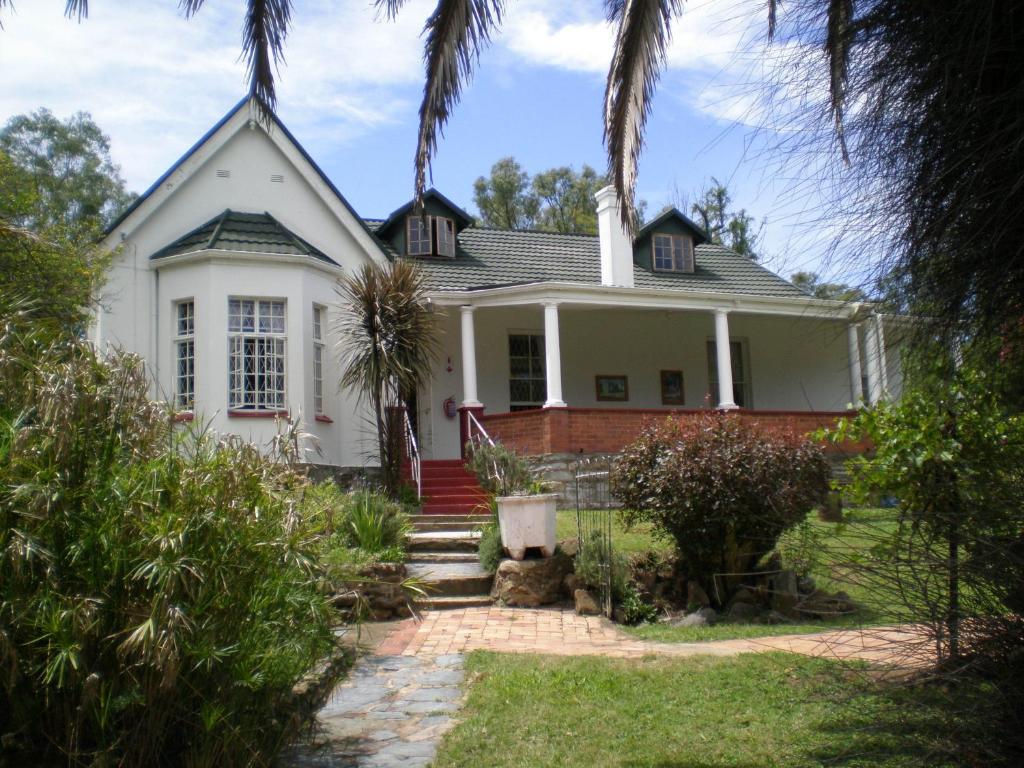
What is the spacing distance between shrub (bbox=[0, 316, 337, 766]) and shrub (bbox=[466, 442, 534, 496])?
695cm

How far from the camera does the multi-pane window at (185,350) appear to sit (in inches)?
612

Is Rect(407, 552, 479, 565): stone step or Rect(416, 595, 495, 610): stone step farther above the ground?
Rect(407, 552, 479, 565): stone step

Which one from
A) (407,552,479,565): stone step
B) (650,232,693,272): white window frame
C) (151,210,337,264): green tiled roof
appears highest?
(650,232,693,272): white window frame

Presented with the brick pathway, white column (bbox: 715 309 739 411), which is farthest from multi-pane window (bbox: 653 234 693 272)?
the brick pathway

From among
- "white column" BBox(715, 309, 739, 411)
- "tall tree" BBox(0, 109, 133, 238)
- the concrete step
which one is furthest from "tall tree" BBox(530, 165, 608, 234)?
the concrete step

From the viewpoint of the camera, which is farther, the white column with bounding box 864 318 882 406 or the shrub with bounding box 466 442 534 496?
the shrub with bounding box 466 442 534 496

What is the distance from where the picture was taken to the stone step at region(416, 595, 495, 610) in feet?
34.3

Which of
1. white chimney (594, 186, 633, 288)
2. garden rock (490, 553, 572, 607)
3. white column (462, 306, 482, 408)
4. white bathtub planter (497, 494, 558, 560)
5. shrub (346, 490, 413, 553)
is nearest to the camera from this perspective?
garden rock (490, 553, 572, 607)

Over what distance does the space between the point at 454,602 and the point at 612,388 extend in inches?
414

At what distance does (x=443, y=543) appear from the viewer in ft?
40.7

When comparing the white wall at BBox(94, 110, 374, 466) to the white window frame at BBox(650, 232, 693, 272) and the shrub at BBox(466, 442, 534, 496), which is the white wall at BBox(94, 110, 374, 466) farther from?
the white window frame at BBox(650, 232, 693, 272)

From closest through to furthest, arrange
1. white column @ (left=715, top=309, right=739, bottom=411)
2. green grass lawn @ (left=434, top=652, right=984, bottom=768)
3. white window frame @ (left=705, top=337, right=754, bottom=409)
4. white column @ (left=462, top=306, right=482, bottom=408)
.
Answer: green grass lawn @ (left=434, top=652, right=984, bottom=768)
white column @ (left=462, top=306, right=482, bottom=408)
white column @ (left=715, top=309, right=739, bottom=411)
white window frame @ (left=705, top=337, right=754, bottom=409)

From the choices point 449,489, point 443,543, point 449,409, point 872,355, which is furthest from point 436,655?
point 449,409

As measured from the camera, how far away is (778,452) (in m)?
9.99
